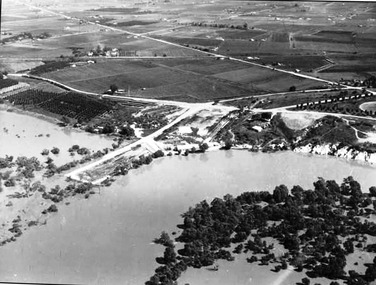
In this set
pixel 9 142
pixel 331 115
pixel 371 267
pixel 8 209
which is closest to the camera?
pixel 371 267

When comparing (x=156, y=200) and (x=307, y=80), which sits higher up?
(x=307, y=80)

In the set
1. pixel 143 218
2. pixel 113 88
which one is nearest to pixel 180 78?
pixel 113 88

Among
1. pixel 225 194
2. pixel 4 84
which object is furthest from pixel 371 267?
pixel 4 84

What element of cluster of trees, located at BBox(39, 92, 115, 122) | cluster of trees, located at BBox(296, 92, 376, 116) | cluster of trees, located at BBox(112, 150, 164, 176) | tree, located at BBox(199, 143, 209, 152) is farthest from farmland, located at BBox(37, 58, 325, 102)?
cluster of trees, located at BBox(112, 150, 164, 176)

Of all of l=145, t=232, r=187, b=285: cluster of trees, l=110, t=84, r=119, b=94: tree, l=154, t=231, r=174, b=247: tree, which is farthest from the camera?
l=110, t=84, r=119, b=94: tree

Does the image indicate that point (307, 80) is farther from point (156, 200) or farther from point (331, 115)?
point (156, 200)

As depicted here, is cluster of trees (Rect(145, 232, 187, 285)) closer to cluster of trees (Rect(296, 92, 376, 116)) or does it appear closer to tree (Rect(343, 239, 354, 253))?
tree (Rect(343, 239, 354, 253))

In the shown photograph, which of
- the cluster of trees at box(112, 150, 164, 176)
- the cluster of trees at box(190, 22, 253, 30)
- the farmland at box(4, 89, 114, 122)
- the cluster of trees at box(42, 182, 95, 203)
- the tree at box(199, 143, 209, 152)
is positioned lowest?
the cluster of trees at box(42, 182, 95, 203)
